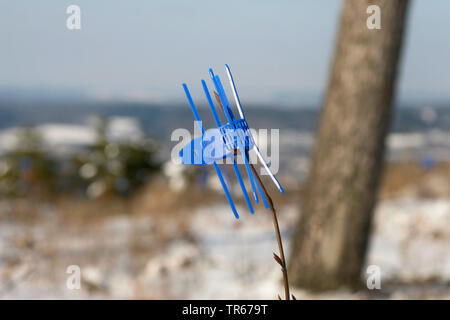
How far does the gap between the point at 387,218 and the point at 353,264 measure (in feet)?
7.26

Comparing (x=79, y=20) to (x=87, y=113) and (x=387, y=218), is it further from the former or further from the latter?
(x=87, y=113)

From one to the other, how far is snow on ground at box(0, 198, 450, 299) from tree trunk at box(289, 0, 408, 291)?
169mm

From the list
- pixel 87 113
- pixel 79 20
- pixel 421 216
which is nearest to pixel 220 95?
pixel 79 20

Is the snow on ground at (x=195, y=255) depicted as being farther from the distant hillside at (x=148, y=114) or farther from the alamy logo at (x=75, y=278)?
the distant hillside at (x=148, y=114)

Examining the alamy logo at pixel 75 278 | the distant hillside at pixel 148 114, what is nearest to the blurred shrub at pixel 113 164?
the distant hillside at pixel 148 114

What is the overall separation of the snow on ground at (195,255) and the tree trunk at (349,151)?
17 cm

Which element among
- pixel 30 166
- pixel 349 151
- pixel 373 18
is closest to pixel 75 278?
pixel 349 151

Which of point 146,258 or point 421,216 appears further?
point 421,216

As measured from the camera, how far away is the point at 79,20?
172cm

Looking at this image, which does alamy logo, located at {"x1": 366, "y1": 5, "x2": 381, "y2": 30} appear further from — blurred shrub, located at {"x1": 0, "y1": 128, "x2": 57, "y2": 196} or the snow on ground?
blurred shrub, located at {"x1": 0, "y1": 128, "x2": 57, "y2": 196}

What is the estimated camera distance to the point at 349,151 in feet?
7.40

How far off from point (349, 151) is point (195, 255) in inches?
61.9

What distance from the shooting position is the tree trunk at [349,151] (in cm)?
220

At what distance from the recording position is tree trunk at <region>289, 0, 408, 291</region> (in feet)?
7.21
